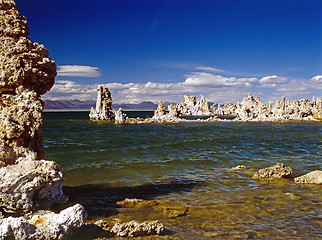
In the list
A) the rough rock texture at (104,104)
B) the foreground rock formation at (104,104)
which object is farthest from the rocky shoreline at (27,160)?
the rough rock texture at (104,104)

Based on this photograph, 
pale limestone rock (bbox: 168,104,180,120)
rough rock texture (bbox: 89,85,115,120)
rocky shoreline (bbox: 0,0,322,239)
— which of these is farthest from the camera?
rough rock texture (bbox: 89,85,115,120)

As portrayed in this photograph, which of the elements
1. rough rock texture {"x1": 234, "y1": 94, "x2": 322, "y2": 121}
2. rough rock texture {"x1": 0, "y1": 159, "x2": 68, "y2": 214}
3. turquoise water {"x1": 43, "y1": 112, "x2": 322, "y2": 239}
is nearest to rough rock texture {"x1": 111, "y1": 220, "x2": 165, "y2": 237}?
turquoise water {"x1": 43, "y1": 112, "x2": 322, "y2": 239}

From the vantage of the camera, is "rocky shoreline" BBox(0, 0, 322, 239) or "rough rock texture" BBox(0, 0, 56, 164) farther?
"rough rock texture" BBox(0, 0, 56, 164)

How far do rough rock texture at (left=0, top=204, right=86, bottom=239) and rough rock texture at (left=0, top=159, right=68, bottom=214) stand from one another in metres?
1.20

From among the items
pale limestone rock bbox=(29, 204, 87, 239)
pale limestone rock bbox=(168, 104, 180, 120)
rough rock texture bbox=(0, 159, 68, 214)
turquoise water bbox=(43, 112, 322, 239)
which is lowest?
turquoise water bbox=(43, 112, 322, 239)

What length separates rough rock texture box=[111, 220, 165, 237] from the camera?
6977 mm

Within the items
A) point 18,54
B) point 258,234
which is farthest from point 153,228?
point 18,54

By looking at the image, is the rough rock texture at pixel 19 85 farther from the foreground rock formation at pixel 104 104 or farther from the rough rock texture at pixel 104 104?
the rough rock texture at pixel 104 104

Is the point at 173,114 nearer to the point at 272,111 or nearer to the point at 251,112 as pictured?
the point at 251,112

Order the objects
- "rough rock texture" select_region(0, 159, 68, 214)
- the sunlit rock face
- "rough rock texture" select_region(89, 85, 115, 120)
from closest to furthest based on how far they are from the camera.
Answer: "rough rock texture" select_region(0, 159, 68, 214) → the sunlit rock face → "rough rock texture" select_region(89, 85, 115, 120)

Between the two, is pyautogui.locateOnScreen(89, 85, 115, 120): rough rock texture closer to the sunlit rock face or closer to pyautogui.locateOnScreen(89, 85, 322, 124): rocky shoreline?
pyautogui.locateOnScreen(89, 85, 322, 124): rocky shoreline

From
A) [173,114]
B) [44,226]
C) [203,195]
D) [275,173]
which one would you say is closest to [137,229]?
[44,226]

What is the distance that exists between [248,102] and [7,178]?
111 meters

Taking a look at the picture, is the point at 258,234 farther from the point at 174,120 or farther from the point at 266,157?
the point at 174,120
